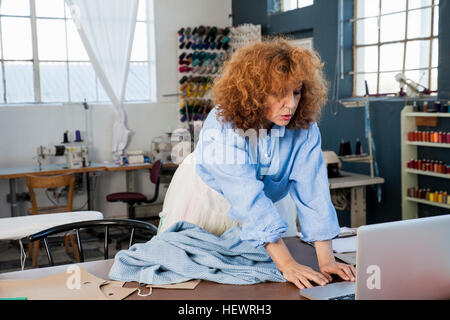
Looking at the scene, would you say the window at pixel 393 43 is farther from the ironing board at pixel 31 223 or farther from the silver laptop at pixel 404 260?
the silver laptop at pixel 404 260

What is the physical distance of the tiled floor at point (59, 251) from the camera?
4484 millimetres

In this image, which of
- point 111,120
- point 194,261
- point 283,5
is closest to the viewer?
point 194,261

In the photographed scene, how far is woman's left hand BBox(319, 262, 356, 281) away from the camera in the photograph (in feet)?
4.93

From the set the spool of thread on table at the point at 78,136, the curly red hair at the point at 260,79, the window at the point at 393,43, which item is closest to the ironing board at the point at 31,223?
the curly red hair at the point at 260,79

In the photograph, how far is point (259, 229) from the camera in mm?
1478

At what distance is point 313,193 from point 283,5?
15.7ft

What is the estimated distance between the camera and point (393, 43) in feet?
15.7

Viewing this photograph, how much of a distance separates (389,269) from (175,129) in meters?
5.41

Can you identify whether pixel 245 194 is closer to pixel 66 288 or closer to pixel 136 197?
pixel 66 288

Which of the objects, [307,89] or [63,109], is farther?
[63,109]

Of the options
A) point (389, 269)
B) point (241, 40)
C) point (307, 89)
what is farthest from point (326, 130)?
point (389, 269)

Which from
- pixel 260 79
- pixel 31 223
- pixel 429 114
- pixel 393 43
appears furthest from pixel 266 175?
pixel 393 43

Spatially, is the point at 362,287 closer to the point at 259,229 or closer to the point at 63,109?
the point at 259,229

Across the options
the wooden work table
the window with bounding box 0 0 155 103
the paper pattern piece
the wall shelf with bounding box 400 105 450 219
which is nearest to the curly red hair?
the wooden work table
